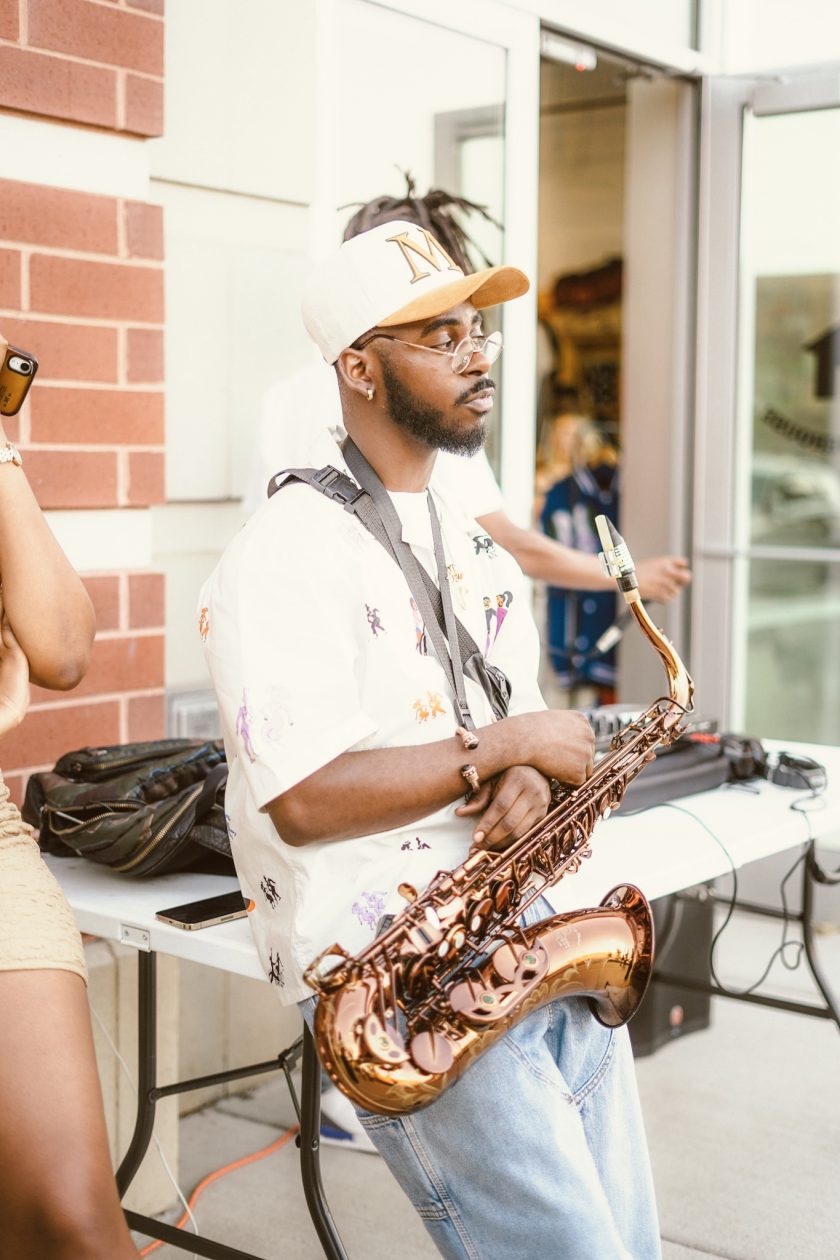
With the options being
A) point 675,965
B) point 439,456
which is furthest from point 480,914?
point 675,965

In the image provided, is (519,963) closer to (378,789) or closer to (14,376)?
(378,789)

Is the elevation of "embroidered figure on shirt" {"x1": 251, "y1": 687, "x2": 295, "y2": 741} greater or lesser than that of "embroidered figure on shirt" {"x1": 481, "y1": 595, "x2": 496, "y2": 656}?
lesser

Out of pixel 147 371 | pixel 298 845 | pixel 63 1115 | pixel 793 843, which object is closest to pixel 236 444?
pixel 147 371

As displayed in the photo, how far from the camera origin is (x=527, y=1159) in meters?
1.94

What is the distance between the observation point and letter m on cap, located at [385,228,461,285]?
2182 millimetres

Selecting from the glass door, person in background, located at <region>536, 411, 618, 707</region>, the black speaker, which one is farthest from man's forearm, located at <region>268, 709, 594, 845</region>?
person in background, located at <region>536, 411, 618, 707</region>

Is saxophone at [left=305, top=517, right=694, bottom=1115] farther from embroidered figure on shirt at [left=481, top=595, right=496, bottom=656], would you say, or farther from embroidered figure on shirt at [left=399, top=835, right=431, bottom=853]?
embroidered figure on shirt at [left=481, top=595, right=496, bottom=656]

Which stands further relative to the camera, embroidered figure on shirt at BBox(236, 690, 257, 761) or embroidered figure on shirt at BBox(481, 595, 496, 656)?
embroidered figure on shirt at BBox(481, 595, 496, 656)

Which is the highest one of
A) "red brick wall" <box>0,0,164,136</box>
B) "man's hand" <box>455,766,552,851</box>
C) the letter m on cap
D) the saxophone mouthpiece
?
"red brick wall" <box>0,0,164,136</box>

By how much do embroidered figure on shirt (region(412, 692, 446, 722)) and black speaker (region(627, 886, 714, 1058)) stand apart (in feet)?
7.00

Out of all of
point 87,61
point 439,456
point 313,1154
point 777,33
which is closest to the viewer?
point 313,1154

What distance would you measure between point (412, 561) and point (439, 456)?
1346mm

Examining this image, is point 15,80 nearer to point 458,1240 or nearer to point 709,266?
point 458,1240

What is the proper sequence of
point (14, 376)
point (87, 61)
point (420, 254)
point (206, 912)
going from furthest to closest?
point (87, 61)
point (206, 912)
point (14, 376)
point (420, 254)
